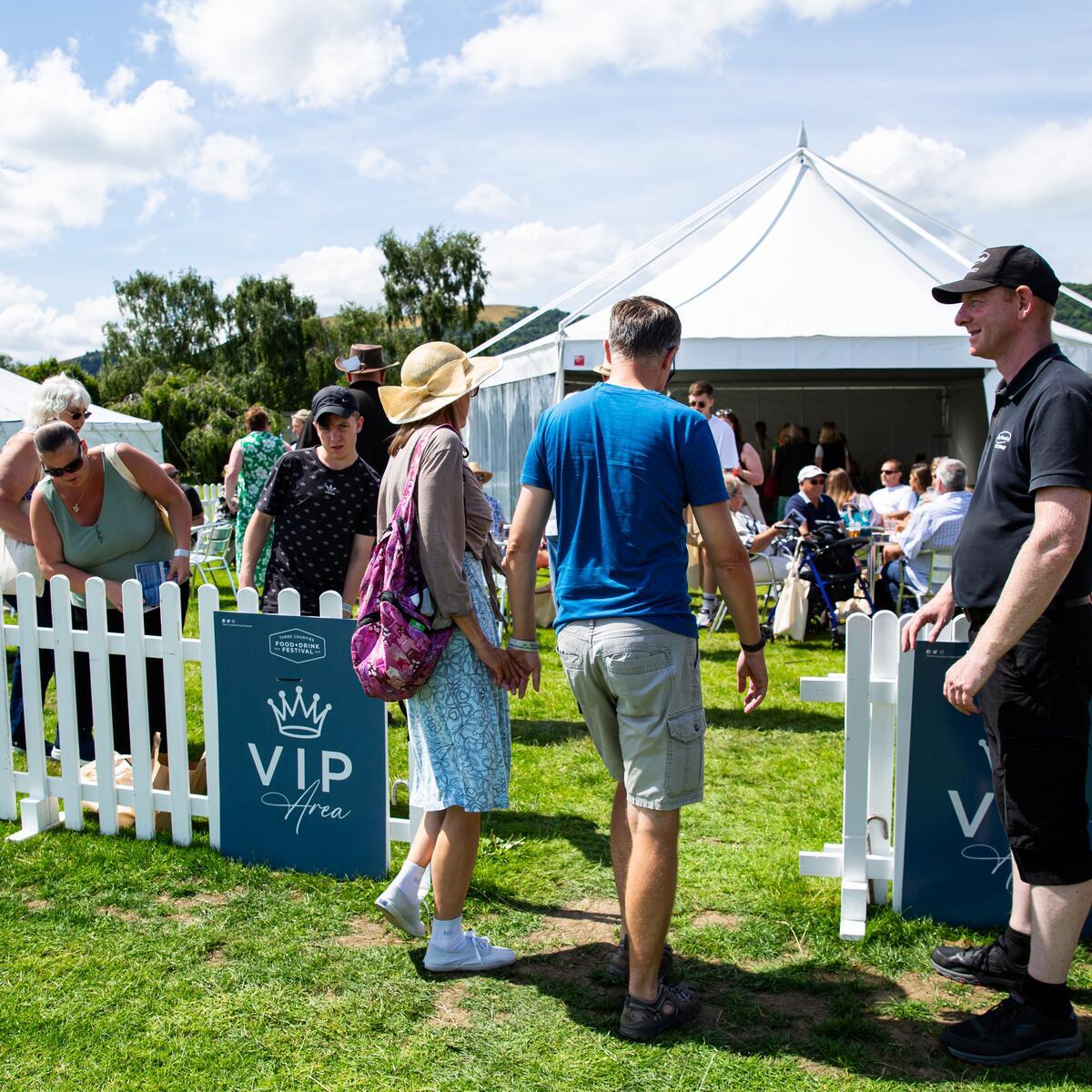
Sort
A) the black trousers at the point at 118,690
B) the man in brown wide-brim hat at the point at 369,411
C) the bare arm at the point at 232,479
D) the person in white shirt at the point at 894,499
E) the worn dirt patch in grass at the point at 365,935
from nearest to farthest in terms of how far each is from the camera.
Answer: the worn dirt patch in grass at the point at 365,935 → the black trousers at the point at 118,690 → the man in brown wide-brim hat at the point at 369,411 → the bare arm at the point at 232,479 → the person in white shirt at the point at 894,499

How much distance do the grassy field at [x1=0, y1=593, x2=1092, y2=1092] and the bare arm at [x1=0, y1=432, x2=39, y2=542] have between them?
4.46 ft

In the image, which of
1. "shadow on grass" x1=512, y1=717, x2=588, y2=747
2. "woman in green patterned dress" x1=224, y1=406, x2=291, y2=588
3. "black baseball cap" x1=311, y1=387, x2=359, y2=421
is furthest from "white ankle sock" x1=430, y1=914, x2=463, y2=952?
"woman in green patterned dress" x1=224, y1=406, x2=291, y2=588

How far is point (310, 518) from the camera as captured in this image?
424 centimetres

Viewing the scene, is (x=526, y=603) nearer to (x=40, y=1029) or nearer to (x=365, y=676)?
(x=365, y=676)

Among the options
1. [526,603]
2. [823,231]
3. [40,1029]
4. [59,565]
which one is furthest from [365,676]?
[823,231]

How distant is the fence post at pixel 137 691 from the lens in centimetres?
381

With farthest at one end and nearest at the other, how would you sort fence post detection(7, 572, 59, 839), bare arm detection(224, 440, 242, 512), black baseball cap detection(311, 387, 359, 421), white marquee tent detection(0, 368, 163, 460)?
white marquee tent detection(0, 368, 163, 460) → bare arm detection(224, 440, 242, 512) → black baseball cap detection(311, 387, 359, 421) → fence post detection(7, 572, 59, 839)

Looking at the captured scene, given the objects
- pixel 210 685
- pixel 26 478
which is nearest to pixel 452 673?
pixel 210 685

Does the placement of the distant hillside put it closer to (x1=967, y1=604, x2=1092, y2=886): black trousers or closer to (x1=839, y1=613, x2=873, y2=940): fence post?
(x1=839, y1=613, x2=873, y2=940): fence post

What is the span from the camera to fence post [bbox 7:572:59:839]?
13.3 ft

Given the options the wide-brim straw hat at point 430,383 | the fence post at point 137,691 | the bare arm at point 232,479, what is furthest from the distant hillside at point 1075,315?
the fence post at point 137,691

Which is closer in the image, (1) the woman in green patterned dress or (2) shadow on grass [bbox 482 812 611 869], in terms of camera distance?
(2) shadow on grass [bbox 482 812 611 869]

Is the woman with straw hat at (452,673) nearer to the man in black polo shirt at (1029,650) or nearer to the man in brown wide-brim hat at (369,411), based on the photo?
the man in black polo shirt at (1029,650)

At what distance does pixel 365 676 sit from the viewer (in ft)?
9.52
